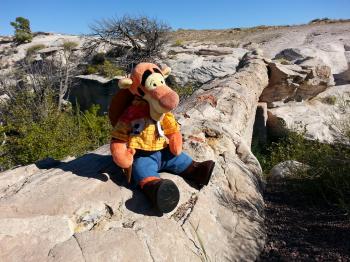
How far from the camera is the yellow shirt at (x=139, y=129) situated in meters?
3.09

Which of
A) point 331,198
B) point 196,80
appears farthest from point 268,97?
point 331,198

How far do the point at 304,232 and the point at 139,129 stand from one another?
5.12 feet

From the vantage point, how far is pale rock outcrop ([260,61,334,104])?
9578mm

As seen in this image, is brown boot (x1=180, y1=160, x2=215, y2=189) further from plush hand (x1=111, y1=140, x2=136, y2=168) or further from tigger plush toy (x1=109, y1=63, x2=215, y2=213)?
plush hand (x1=111, y1=140, x2=136, y2=168)

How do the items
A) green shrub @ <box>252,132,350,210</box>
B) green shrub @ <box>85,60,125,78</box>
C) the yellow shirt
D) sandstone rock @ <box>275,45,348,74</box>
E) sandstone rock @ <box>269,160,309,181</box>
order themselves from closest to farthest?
the yellow shirt < green shrub @ <box>252,132,350,210</box> < sandstone rock @ <box>269,160,309,181</box> < sandstone rock @ <box>275,45,348,74</box> < green shrub @ <box>85,60,125,78</box>

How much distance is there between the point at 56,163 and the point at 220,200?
1.56 meters

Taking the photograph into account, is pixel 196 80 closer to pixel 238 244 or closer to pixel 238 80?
pixel 238 80

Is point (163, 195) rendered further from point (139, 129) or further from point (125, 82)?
point (125, 82)

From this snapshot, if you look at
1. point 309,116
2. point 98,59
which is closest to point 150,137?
point 309,116

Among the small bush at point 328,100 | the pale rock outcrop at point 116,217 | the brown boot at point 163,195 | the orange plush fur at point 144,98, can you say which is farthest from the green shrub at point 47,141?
the small bush at point 328,100

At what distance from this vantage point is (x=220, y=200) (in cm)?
339

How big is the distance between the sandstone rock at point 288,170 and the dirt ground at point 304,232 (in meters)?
0.52

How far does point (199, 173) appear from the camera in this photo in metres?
3.31

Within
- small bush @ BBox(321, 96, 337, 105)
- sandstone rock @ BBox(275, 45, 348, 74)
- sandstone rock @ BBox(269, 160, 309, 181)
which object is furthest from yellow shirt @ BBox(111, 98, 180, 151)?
sandstone rock @ BBox(275, 45, 348, 74)
